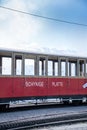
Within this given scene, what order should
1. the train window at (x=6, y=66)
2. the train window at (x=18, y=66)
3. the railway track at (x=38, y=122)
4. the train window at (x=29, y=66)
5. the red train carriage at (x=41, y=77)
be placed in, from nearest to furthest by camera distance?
1. the railway track at (x=38, y=122)
2. the train window at (x=6, y=66)
3. the red train carriage at (x=41, y=77)
4. the train window at (x=18, y=66)
5. the train window at (x=29, y=66)

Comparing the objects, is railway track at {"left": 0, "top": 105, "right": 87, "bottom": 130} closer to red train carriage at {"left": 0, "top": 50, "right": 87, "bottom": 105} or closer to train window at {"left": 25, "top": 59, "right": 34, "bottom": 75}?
red train carriage at {"left": 0, "top": 50, "right": 87, "bottom": 105}

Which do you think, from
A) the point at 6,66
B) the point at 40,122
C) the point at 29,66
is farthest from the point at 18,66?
the point at 40,122

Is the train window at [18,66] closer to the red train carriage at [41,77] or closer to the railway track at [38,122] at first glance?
the red train carriage at [41,77]

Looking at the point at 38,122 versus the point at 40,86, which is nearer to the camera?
the point at 38,122

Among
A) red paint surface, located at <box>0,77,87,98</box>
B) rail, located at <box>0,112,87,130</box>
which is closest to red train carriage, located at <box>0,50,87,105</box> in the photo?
red paint surface, located at <box>0,77,87,98</box>

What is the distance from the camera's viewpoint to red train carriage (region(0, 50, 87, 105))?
61.0ft

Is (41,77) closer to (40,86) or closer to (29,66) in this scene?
(40,86)

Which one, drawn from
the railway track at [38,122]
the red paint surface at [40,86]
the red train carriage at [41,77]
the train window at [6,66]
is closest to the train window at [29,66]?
the red train carriage at [41,77]

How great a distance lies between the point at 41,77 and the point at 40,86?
1.61 ft

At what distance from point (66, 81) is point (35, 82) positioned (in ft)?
8.04

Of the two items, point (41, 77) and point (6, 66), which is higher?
point (6, 66)

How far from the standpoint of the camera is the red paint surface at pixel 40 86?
18.6 metres

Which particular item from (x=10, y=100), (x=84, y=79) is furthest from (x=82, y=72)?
(x=10, y=100)

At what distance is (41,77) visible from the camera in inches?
795
